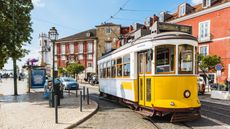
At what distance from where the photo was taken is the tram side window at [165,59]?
936 cm

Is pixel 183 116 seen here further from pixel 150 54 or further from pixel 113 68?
pixel 113 68

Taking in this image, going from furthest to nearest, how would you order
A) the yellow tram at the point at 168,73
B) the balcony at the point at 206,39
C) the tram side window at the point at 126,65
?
the balcony at the point at 206,39
the tram side window at the point at 126,65
the yellow tram at the point at 168,73

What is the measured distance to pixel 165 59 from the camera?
31.2 feet

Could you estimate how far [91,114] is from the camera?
1141cm

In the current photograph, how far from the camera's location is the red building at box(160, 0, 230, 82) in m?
31.6

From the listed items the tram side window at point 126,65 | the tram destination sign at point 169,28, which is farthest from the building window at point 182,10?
the tram destination sign at point 169,28

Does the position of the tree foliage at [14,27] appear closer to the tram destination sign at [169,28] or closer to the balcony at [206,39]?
the tram destination sign at [169,28]

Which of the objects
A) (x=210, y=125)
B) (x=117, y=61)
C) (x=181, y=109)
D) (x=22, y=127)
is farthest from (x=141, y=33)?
(x=22, y=127)

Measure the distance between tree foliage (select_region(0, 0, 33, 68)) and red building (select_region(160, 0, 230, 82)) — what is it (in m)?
23.2

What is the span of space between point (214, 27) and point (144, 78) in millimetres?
26587

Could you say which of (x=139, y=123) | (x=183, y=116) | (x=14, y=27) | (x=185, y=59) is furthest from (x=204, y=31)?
(x=139, y=123)

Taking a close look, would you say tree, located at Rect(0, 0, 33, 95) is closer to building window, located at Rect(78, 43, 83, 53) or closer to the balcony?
the balcony

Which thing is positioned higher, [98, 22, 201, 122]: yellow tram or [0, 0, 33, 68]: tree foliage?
[0, 0, 33, 68]: tree foliage

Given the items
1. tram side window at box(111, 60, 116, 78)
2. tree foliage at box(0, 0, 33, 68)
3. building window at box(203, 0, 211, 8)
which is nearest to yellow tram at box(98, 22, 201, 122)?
tram side window at box(111, 60, 116, 78)
